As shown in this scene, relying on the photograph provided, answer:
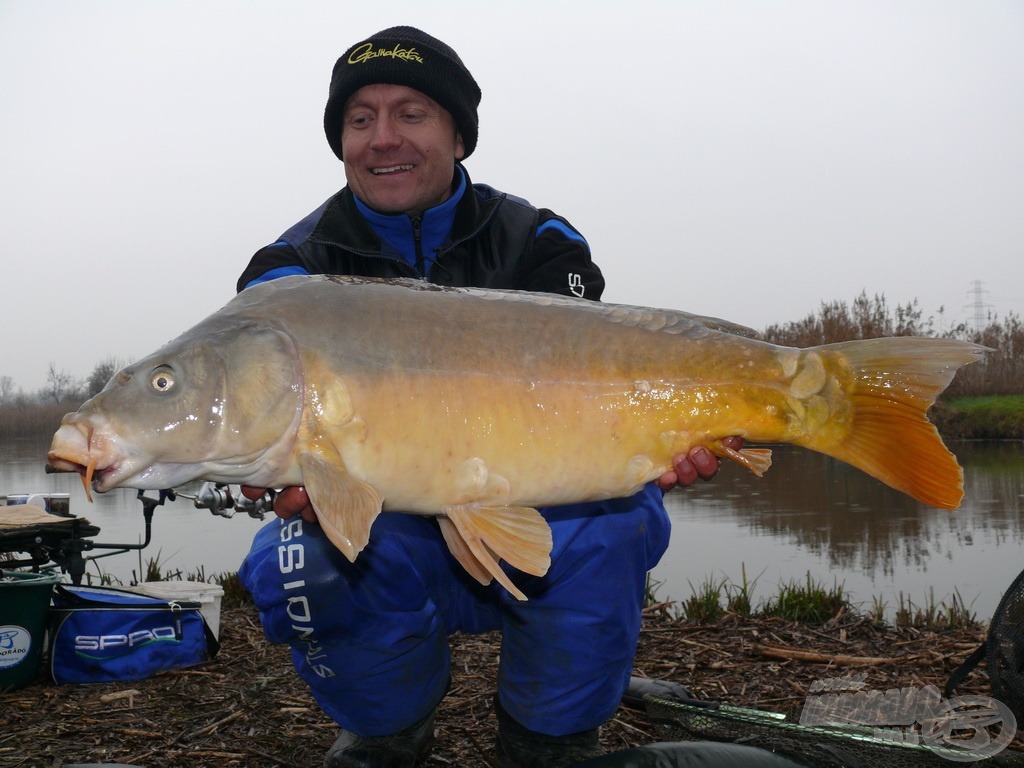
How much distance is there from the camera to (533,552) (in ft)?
6.26

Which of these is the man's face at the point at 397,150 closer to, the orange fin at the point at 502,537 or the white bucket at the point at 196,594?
the orange fin at the point at 502,537

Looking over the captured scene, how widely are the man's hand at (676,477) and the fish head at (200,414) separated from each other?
7.0 inches

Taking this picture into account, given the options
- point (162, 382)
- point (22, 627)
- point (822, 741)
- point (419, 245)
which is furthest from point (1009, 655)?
point (22, 627)

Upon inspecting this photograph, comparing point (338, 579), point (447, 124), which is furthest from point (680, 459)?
point (447, 124)

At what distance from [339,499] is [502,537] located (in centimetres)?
38

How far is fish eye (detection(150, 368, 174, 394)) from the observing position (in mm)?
1862

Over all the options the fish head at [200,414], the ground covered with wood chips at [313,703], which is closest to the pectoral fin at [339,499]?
the fish head at [200,414]

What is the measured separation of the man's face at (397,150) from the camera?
306 centimetres

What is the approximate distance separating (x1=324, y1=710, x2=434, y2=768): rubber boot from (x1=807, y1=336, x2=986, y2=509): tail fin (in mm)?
1435

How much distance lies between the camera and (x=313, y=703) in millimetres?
2922

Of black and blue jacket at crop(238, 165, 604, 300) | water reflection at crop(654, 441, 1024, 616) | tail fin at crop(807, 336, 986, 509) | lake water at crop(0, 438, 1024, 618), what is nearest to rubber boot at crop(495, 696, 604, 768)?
tail fin at crop(807, 336, 986, 509)

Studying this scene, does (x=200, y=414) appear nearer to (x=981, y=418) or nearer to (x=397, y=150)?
(x=397, y=150)

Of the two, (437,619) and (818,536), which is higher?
(437,619)

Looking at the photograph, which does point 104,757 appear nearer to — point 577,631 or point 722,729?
point 577,631
